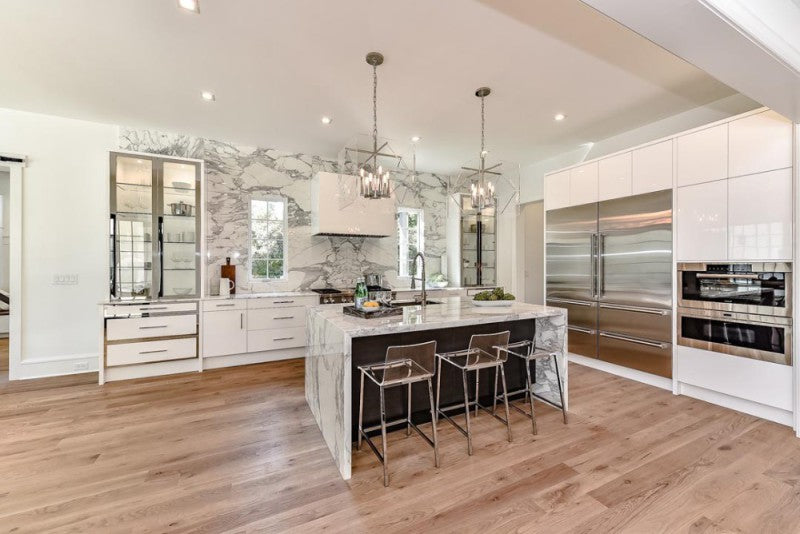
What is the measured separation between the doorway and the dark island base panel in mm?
3773

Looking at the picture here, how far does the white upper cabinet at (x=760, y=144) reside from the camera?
279cm

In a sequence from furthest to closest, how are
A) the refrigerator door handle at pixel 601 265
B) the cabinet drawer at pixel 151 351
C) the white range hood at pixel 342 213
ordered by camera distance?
the white range hood at pixel 342 213
the refrigerator door handle at pixel 601 265
the cabinet drawer at pixel 151 351

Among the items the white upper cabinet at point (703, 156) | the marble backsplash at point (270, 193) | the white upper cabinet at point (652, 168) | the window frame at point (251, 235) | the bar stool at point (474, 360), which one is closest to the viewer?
the bar stool at point (474, 360)

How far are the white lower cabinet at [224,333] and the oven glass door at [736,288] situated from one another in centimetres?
485

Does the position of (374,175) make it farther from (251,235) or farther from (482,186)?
(251,235)

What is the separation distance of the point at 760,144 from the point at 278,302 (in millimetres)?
5086

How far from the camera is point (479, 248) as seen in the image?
6441 millimetres

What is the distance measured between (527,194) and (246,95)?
4.45 metres

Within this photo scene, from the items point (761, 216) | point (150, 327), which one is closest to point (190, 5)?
point (150, 327)

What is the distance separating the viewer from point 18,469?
2.23 meters

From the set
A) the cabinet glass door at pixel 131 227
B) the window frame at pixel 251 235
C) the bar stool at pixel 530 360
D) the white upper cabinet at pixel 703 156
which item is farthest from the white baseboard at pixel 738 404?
the cabinet glass door at pixel 131 227

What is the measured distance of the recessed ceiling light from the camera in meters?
2.14

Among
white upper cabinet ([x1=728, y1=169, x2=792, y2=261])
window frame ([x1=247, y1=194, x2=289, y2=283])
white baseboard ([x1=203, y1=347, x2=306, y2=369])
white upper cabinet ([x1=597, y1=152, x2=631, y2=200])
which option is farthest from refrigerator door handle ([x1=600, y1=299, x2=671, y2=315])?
window frame ([x1=247, y1=194, x2=289, y2=283])

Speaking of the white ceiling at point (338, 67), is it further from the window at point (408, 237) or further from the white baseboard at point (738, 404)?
the white baseboard at point (738, 404)
